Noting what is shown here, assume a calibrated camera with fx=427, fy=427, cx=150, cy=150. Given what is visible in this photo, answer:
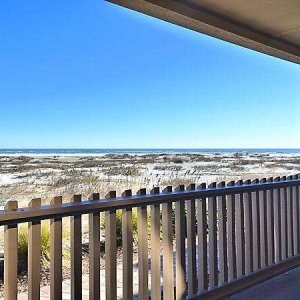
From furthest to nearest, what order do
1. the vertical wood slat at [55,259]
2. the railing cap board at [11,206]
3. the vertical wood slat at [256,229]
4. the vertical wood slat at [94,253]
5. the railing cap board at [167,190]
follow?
1. the vertical wood slat at [256,229]
2. the railing cap board at [167,190]
3. the vertical wood slat at [94,253]
4. the vertical wood slat at [55,259]
5. the railing cap board at [11,206]

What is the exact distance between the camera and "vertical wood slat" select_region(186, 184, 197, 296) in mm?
3098

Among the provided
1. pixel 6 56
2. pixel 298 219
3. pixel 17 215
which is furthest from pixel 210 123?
pixel 17 215

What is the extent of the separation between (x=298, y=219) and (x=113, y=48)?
77.4 ft

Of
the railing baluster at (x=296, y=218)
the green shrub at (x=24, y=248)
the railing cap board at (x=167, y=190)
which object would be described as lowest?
the green shrub at (x=24, y=248)

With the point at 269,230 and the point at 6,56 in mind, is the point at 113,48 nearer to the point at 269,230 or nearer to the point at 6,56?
the point at 6,56

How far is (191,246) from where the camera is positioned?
3.13 meters

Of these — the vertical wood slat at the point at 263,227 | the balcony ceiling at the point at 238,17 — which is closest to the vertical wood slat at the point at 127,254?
the balcony ceiling at the point at 238,17

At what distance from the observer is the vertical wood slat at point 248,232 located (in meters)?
3.58

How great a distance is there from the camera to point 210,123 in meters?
34.6

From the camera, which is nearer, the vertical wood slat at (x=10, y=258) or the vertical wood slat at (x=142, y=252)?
the vertical wood slat at (x=10, y=258)

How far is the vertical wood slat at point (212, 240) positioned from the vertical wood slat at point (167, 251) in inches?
16.4

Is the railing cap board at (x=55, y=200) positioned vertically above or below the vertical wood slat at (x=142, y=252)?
above

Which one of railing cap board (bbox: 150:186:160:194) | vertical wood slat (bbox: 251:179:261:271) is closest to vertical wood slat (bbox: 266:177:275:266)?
vertical wood slat (bbox: 251:179:261:271)

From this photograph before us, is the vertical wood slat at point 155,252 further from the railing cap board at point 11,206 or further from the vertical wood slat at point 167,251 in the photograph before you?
the railing cap board at point 11,206
